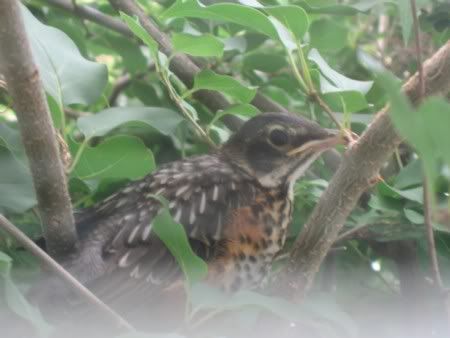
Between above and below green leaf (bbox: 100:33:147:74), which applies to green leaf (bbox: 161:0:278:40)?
above

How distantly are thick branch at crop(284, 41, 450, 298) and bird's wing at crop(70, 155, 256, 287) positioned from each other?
26 centimetres

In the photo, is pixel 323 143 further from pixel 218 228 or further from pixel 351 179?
pixel 351 179

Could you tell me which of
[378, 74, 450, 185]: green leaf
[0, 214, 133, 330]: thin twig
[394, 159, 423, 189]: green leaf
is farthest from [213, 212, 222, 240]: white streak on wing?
[378, 74, 450, 185]: green leaf

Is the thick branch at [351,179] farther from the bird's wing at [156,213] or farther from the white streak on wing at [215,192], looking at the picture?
the white streak on wing at [215,192]

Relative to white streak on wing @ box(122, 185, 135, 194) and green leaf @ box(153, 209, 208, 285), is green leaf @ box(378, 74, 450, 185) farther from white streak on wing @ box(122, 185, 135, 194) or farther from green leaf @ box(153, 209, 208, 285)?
white streak on wing @ box(122, 185, 135, 194)

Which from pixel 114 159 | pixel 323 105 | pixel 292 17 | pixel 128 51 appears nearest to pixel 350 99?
pixel 323 105

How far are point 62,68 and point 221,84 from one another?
26 centimetres

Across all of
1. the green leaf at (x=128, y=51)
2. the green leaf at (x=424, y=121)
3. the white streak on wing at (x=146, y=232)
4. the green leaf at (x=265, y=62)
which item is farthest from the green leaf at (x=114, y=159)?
the green leaf at (x=424, y=121)

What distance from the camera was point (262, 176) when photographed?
169cm

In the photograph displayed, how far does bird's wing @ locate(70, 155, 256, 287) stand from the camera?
1.33 m

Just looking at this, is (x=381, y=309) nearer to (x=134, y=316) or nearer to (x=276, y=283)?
(x=276, y=283)

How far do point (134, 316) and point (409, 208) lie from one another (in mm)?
478

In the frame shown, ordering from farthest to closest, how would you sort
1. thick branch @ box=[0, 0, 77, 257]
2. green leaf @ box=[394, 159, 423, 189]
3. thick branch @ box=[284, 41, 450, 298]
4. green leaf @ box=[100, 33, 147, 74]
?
green leaf @ box=[100, 33, 147, 74] < green leaf @ box=[394, 159, 423, 189] < thick branch @ box=[284, 41, 450, 298] < thick branch @ box=[0, 0, 77, 257]

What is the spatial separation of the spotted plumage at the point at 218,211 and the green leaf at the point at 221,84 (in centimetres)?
22
